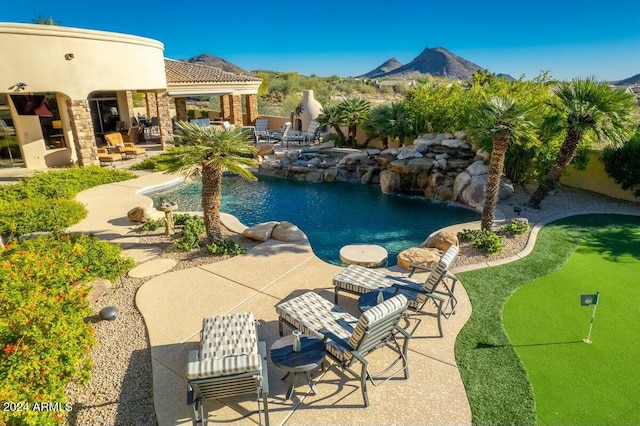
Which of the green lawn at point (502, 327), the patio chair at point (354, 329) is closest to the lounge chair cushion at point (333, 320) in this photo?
the patio chair at point (354, 329)

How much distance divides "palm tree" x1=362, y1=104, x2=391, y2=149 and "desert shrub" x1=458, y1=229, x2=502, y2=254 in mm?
10583

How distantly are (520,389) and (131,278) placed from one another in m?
7.28

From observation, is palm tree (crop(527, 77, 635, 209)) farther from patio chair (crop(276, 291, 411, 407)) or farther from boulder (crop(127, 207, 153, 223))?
boulder (crop(127, 207, 153, 223))

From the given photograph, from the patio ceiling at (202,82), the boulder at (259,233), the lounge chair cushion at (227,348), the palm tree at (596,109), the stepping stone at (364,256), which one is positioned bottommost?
the stepping stone at (364,256)

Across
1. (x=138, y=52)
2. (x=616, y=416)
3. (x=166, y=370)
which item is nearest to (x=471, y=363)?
(x=616, y=416)

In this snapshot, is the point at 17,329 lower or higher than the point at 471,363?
higher

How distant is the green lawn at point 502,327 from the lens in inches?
187

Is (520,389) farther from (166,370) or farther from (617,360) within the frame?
(166,370)

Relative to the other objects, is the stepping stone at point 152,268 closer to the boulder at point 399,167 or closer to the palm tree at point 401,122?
the boulder at point 399,167

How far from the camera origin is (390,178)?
631 inches

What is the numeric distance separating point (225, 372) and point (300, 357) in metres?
1.00

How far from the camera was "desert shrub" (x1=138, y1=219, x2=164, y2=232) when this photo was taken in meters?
10.5

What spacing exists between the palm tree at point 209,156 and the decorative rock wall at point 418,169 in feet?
27.8

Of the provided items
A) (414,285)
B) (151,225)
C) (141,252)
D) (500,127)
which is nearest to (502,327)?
(414,285)
